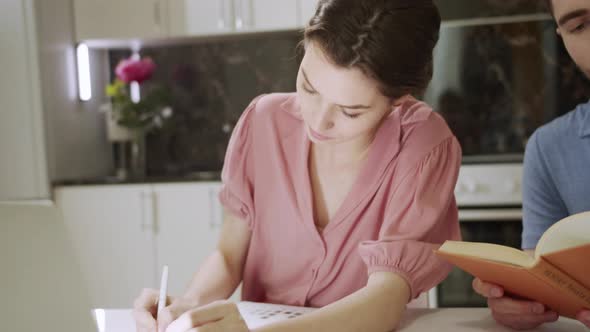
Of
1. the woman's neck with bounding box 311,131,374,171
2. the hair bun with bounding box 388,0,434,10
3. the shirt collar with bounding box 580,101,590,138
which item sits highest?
the hair bun with bounding box 388,0,434,10

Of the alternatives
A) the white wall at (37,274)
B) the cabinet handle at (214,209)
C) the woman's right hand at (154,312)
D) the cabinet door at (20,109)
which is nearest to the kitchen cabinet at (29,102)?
the cabinet door at (20,109)

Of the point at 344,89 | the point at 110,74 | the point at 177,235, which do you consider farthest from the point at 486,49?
the point at 344,89

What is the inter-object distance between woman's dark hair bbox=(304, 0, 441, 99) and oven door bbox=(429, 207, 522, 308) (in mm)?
1668

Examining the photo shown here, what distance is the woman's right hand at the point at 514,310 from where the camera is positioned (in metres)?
0.86

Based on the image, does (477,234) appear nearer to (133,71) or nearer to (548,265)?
(133,71)

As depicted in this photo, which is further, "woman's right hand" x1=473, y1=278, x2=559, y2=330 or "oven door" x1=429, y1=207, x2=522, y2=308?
"oven door" x1=429, y1=207, x2=522, y2=308

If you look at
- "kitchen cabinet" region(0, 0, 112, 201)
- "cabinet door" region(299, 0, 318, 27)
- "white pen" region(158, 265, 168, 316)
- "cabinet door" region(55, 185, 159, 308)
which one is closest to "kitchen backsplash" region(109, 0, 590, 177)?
"cabinet door" region(299, 0, 318, 27)

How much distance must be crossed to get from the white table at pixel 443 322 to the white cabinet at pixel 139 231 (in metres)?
1.62

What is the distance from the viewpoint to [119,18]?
2.95 m

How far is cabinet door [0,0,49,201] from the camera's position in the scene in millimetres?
2689

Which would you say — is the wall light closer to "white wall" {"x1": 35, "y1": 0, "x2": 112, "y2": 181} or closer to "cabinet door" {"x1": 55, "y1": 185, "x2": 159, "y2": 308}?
"white wall" {"x1": 35, "y1": 0, "x2": 112, "y2": 181}

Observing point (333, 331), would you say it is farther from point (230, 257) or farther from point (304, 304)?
point (230, 257)

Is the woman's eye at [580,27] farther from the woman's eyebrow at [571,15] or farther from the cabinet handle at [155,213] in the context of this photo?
the cabinet handle at [155,213]

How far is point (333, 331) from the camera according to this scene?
33.2 inches
